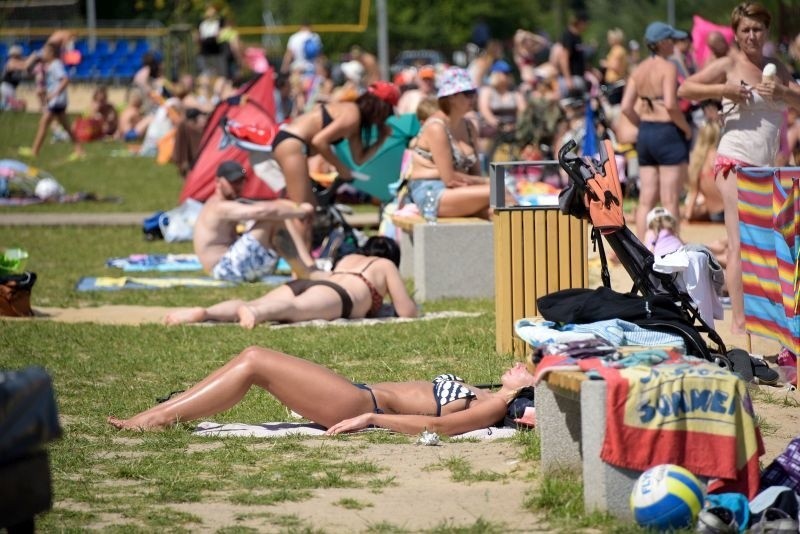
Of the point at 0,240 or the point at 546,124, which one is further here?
the point at 546,124

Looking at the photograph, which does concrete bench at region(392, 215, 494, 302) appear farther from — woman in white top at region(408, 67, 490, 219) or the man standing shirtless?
the man standing shirtless

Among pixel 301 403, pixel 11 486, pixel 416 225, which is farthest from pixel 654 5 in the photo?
pixel 11 486

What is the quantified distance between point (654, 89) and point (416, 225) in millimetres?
2493

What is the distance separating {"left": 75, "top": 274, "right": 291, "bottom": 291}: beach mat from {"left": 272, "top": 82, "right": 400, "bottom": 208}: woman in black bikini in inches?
30.7

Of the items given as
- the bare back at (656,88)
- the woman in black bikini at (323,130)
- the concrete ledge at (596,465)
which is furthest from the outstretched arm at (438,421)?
the woman in black bikini at (323,130)

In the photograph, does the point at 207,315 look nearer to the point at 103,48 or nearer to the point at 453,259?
the point at 453,259

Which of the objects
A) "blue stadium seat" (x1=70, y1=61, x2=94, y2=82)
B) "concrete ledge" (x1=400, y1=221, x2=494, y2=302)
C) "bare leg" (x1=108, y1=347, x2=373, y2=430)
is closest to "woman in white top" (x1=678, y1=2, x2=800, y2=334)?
"concrete ledge" (x1=400, y1=221, x2=494, y2=302)

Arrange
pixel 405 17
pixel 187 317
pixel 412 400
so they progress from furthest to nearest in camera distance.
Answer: pixel 405 17
pixel 187 317
pixel 412 400

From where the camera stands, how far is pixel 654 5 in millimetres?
35156

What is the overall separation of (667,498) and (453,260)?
6337 millimetres

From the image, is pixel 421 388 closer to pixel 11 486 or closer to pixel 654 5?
pixel 11 486

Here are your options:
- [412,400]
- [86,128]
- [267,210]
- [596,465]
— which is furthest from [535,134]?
[86,128]

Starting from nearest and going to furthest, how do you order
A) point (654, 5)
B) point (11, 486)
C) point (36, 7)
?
point (11, 486) < point (654, 5) < point (36, 7)

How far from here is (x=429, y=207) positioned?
11.4 meters
